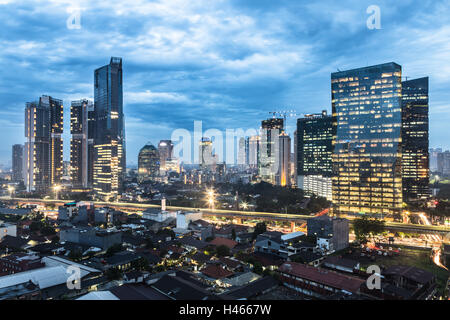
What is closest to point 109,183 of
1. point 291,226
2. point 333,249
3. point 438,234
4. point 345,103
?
point 291,226

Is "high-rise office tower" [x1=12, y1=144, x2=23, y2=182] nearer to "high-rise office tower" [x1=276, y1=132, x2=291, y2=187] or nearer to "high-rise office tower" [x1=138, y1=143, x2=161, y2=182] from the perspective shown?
"high-rise office tower" [x1=138, y1=143, x2=161, y2=182]

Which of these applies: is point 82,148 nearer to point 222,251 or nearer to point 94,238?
point 94,238

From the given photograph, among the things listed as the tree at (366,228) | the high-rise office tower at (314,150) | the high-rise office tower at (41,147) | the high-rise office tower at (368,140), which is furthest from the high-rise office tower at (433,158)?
the high-rise office tower at (41,147)

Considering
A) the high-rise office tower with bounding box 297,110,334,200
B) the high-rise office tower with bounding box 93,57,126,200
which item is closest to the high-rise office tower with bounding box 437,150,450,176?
the high-rise office tower with bounding box 297,110,334,200

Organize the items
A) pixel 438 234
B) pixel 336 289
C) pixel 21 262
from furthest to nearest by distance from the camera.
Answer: pixel 438 234 → pixel 21 262 → pixel 336 289

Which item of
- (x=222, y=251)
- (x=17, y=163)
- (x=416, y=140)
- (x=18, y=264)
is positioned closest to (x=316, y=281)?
(x=222, y=251)

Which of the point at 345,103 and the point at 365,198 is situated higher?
the point at 345,103
